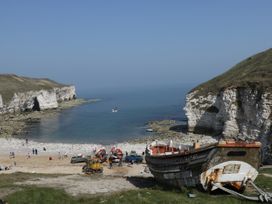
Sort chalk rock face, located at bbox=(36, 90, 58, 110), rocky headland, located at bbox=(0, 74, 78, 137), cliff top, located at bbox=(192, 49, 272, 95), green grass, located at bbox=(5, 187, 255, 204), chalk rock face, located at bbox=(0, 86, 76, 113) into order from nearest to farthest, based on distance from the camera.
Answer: green grass, located at bbox=(5, 187, 255, 204) < cliff top, located at bbox=(192, 49, 272, 95) < rocky headland, located at bbox=(0, 74, 78, 137) < chalk rock face, located at bbox=(0, 86, 76, 113) < chalk rock face, located at bbox=(36, 90, 58, 110)

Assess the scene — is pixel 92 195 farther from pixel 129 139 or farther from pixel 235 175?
pixel 129 139

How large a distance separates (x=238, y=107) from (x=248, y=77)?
849cm

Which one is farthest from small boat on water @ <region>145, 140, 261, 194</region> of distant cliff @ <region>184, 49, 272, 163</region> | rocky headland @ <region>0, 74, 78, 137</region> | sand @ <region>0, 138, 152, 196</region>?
rocky headland @ <region>0, 74, 78, 137</region>

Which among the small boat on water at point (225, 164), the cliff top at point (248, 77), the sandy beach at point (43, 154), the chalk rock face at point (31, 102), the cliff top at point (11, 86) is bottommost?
the sandy beach at point (43, 154)

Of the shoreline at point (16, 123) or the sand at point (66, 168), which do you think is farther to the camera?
the shoreline at point (16, 123)

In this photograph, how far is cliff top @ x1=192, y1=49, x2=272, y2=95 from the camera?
76.1m

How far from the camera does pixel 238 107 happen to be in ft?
253

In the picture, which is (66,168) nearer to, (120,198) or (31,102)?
(120,198)

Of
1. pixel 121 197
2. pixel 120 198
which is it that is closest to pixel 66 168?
pixel 121 197

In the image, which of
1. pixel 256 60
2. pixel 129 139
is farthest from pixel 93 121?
pixel 256 60

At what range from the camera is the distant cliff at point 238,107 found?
221ft

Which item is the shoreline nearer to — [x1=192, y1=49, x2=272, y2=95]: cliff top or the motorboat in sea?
[x1=192, y1=49, x2=272, y2=95]: cliff top

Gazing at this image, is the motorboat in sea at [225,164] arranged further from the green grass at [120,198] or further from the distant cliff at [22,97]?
the distant cliff at [22,97]

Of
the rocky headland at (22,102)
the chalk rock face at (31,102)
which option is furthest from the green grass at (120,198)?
the chalk rock face at (31,102)
